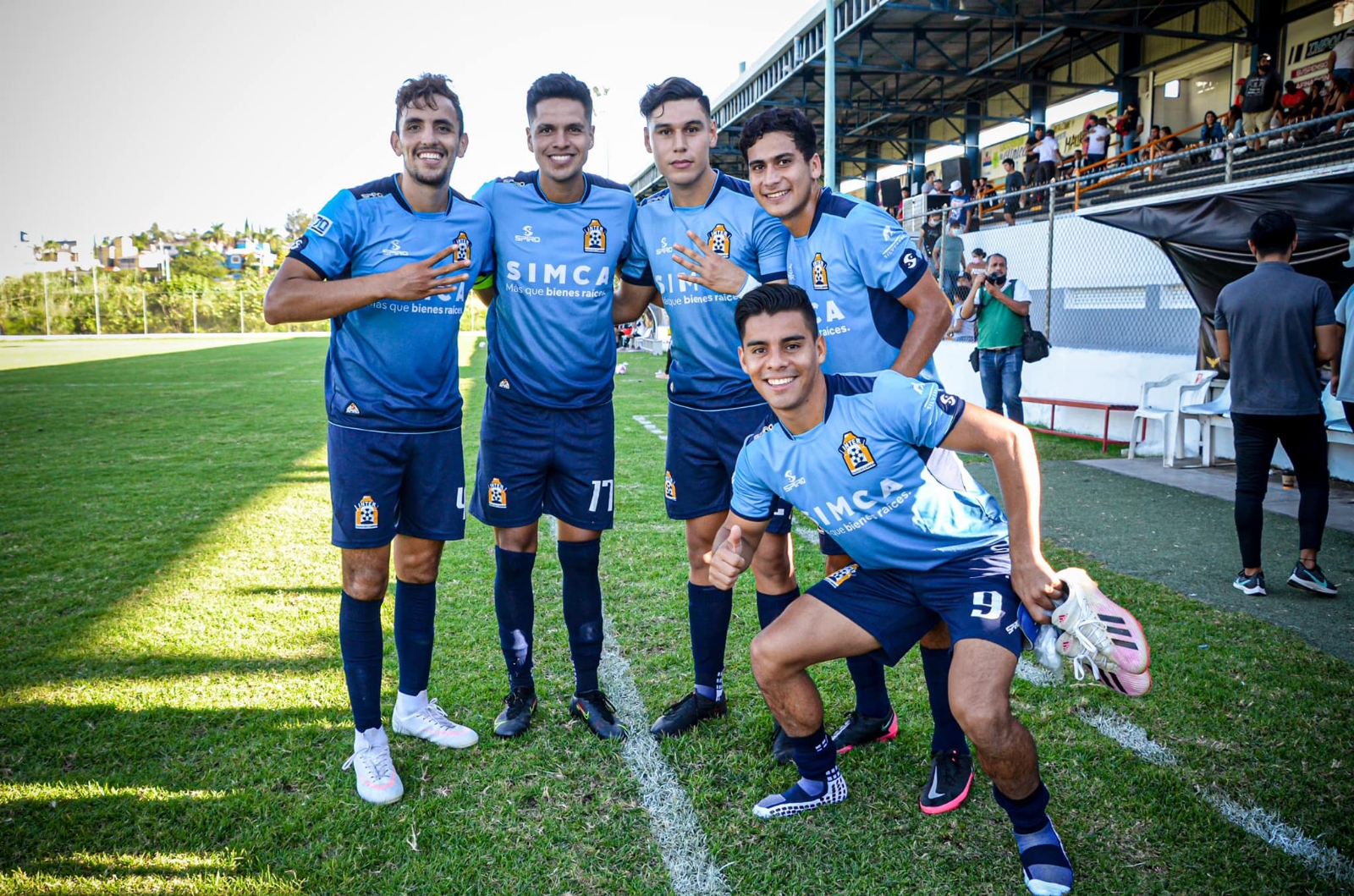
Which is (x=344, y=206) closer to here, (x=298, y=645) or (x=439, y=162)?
(x=439, y=162)

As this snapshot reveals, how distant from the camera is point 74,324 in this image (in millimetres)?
49406

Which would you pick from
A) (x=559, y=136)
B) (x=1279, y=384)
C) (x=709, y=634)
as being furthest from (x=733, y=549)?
(x=1279, y=384)

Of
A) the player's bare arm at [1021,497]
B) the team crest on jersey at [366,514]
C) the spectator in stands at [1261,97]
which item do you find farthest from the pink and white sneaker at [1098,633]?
the spectator in stands at [1261,97]

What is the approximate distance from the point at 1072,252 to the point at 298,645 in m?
12.6

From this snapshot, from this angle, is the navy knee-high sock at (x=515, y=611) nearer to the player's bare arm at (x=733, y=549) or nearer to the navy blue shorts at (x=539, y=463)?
the navy blue shorts at (x=539, y=463)

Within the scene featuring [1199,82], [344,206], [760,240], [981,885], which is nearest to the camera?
[981,885]

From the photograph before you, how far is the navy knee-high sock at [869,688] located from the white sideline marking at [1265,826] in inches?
34.3

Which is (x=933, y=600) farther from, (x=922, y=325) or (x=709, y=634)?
(x=709, y=634)

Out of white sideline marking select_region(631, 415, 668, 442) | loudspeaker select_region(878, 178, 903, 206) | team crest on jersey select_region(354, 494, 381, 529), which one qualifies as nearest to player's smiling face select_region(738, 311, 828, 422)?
team crest on jersey select_region(354, 494, 381, 529)

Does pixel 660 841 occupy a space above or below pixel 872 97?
below

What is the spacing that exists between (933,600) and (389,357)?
2.10 meters

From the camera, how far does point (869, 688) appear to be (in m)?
3.27

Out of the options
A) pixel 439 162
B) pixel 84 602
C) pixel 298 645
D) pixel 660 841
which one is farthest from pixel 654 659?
pixel 84 602

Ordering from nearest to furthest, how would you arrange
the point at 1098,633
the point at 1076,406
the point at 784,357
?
1. the point at 1098,633
2. the point at 784,357
3. the point at 1076,406
